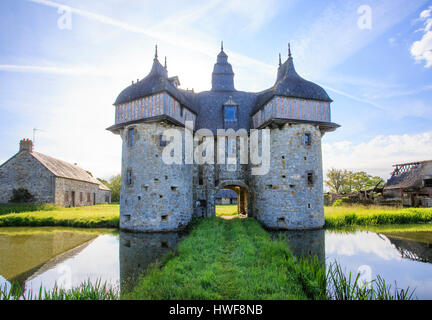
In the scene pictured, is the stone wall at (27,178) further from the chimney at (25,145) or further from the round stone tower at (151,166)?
the round stone tower at (151,166)

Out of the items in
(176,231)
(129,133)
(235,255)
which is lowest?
(176,231)

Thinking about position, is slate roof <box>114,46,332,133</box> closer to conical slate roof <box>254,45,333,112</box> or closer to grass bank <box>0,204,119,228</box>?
conical slate roof <box>254,45,333,112</box>

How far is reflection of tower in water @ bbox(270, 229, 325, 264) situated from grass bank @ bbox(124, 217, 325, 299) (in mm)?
1990

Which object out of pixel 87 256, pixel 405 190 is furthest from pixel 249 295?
pixel 405 190

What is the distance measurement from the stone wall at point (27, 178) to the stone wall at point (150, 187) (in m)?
11.7

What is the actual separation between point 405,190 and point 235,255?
2641 cm

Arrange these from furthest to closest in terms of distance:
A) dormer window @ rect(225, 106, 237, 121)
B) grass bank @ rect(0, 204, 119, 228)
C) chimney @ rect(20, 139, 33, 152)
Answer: chimney @ rect(20, 139, 33, 152), dormer window @ rect(225, 106, 237, 121), grass bank @ rect(0, 204, 119, 228)

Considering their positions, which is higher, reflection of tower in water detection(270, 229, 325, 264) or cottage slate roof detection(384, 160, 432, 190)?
cottage slate roof detection(384, 160, 432, 190)

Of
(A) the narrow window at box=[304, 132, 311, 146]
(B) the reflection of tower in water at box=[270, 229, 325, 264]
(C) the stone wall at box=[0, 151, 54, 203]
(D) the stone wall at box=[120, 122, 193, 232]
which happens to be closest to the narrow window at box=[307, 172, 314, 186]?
(A) the narrow window at box=[304, 132, 311, 146]

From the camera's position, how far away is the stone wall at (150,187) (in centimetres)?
1255

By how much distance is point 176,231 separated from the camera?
12680mm

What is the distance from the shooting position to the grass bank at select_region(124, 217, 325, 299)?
4168 mm
